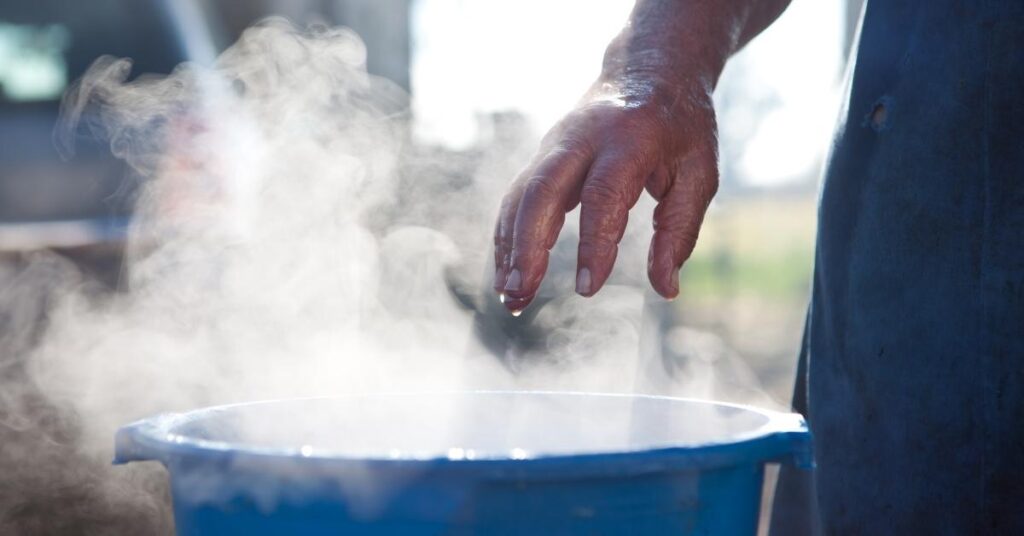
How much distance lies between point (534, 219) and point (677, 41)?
54 cm

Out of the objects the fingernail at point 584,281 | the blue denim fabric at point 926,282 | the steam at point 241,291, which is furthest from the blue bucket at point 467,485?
the steam at point 241,291

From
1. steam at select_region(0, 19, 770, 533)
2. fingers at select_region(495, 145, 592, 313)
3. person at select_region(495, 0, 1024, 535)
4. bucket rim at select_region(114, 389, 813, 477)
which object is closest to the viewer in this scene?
bucket rim at select_region(114, 389, 813, 477)

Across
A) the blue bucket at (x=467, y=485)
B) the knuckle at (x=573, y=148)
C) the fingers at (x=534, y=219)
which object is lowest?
the blue bucket at (x=467, y=485)

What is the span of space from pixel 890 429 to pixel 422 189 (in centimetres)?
338

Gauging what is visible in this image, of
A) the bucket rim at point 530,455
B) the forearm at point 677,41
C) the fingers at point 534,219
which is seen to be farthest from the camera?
the forearm at point 677,41

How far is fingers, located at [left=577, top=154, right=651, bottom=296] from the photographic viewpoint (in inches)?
50.1

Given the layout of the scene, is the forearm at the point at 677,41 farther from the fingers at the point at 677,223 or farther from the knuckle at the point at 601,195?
the knuckle at the point at 601,195

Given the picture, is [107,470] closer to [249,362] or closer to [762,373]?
[249,362]

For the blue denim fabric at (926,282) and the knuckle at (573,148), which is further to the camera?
the blue denim fabric at (926,282)

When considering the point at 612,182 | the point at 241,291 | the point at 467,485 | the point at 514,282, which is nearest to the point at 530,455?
the point at 467,485

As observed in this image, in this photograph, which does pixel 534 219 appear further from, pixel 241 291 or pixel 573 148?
Result: pixel 241 291

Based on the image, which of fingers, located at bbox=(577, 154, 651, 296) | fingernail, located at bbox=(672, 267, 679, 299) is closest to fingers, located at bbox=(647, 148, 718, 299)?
fingernail, located at bbox=(672, 267, 679, 299)

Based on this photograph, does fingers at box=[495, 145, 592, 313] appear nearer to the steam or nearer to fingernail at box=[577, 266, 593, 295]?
fingernail at box=[577, 266, 593, 295]

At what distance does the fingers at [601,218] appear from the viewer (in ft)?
4.17
